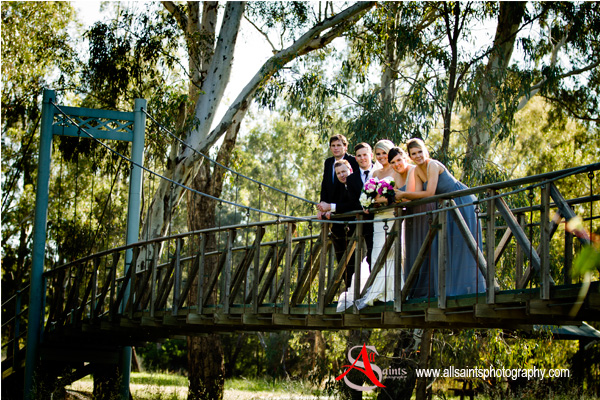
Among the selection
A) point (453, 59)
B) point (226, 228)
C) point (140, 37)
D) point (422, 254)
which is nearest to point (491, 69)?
point (453, 59)

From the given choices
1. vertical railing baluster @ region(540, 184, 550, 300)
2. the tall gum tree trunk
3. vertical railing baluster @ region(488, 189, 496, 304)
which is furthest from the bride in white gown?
the tall gum tree trunk

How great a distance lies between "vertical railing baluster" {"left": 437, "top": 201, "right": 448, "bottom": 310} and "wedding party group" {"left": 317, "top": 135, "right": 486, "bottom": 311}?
55 mm

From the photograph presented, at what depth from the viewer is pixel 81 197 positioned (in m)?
22.9

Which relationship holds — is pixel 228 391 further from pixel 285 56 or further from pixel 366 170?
pixel 366 170

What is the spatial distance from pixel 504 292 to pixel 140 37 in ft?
37.6

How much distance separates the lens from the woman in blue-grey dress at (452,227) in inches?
228

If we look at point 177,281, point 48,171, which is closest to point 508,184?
point 177,281

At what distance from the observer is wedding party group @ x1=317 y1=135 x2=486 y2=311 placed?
5.86 metres

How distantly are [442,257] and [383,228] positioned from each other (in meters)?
0.82

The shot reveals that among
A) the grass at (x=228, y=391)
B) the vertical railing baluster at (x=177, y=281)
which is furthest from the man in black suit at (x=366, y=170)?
the grass at (x=228, y=391)

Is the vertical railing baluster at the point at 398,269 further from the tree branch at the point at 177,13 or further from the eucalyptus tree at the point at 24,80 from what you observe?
the eucalyptus tree at the point at 24,80

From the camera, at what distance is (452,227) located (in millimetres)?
5906

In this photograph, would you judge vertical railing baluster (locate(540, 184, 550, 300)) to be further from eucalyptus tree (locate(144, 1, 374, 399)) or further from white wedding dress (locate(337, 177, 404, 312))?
eucalyptus tree (locate(144, 1, 374, 399))

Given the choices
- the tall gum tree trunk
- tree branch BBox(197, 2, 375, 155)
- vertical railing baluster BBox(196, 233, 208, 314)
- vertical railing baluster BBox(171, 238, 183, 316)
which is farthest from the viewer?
tree branch BBox(197, 2, 375, 155)
